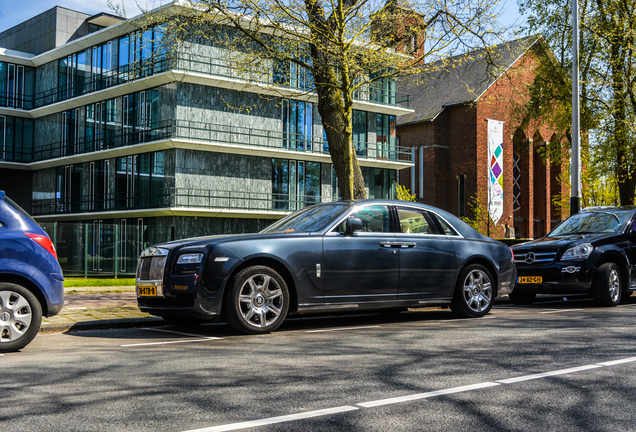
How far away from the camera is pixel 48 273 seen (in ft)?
22.9

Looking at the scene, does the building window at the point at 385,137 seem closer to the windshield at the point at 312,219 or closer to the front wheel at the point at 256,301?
the windshield at the point at 312,219

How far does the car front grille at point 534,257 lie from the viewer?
466 inches

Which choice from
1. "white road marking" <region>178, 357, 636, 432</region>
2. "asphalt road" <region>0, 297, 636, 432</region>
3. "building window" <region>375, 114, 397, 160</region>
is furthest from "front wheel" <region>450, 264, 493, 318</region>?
"building window" <region>375, 114, 397, 160</region>

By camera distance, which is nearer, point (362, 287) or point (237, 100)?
point (362, 287)

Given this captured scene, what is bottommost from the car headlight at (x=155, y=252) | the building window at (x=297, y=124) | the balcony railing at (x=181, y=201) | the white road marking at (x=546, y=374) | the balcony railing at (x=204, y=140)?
the white road marking at (x=546, y=374)

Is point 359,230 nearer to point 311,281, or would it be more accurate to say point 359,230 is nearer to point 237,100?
point 311,281

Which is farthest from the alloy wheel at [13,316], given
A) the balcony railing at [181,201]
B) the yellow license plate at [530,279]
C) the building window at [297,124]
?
the building window at [297,124]

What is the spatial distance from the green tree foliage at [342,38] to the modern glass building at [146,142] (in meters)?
13.7

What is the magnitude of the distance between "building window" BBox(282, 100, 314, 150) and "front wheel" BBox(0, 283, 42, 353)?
28429mm

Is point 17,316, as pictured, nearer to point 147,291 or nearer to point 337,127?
point 147,291

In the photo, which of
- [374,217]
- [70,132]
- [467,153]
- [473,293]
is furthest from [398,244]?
[467,153]

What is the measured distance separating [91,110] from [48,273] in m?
31.9

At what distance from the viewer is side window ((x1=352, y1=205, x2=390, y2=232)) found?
8703 millimetres

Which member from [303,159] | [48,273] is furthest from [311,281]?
[303,159]
